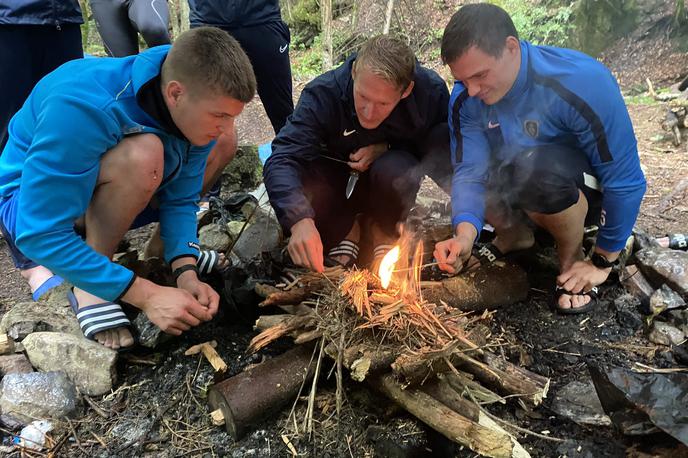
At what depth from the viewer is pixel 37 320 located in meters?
2.66

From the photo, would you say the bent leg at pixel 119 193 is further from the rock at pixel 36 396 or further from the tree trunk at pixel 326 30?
the tree trunk at pixel 326 30

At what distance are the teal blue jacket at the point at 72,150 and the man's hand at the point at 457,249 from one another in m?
1.48

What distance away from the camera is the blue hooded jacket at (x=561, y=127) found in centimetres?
267

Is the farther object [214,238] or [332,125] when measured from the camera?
[214,238]

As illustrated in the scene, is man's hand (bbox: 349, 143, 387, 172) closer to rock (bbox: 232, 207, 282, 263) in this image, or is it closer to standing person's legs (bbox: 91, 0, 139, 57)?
rock (bbox: 232, 207, 282, 263)

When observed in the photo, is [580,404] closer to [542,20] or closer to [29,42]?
[29,42]

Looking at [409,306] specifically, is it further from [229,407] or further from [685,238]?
[685,238]

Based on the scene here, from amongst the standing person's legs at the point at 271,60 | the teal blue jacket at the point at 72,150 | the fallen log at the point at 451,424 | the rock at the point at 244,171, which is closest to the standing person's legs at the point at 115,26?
the standing person's legs at the point at 271,60

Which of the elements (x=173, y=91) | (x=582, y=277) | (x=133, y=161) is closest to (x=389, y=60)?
(x=173, y=91)

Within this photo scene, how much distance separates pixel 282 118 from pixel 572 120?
101 inches

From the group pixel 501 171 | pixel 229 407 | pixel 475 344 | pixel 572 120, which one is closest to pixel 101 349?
pixel 229 407

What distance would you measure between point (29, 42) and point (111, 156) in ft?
5.54

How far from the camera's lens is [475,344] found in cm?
209

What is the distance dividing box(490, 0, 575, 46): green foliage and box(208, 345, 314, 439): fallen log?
8.67m
